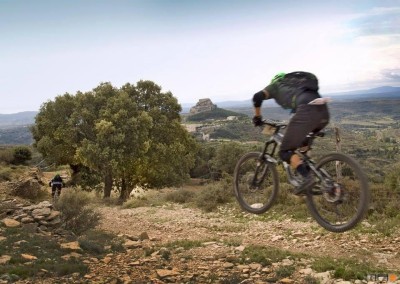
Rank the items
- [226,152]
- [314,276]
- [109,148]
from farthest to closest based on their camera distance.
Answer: [226,152]
[109,148]
[314,276]

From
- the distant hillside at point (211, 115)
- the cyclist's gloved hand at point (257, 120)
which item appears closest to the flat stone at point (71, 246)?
the cyclist's gloved hand at point (257, 120)

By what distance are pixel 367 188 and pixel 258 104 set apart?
216 cm

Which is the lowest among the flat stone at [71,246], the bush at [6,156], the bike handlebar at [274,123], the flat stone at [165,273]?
the flat stone at [165,273]

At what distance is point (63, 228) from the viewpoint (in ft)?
52.5

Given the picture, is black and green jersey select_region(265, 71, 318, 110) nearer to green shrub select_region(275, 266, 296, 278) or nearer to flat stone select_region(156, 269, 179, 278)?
green shrub select_region(275, 266, 296, 278)

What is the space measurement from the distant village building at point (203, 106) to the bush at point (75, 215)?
470 ft

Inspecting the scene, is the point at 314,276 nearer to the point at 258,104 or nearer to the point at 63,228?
the point at 258,104

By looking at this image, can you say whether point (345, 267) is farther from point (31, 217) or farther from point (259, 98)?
point (31, 217)

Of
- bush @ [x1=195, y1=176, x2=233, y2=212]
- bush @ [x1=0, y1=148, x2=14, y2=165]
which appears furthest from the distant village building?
bush @ [x1=195, y1=176, x2=233, y2=212]

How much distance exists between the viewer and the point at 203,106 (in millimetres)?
170750

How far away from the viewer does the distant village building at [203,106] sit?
163312 millimetres

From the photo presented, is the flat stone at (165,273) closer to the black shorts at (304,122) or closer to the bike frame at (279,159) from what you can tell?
the bike frame at (279,159)

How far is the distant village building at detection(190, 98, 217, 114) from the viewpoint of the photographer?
536 ft

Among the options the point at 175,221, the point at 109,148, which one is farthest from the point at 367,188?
the point at 109,148
